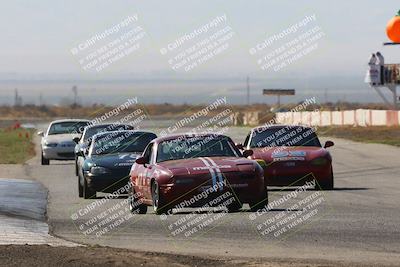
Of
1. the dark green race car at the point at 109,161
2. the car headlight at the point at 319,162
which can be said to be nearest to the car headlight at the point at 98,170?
the dark green race car at the point at 109,161

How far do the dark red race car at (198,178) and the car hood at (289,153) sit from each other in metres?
4.98

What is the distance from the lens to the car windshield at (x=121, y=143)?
2372 centimetres

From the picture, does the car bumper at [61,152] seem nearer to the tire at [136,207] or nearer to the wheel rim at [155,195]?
the tire at [136,207]

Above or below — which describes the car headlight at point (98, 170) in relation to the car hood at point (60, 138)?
above

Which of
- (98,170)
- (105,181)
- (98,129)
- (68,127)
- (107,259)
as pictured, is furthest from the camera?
(68,127)

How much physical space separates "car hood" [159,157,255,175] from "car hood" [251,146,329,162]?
19.0 ft

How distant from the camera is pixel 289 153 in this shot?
24.5 meters

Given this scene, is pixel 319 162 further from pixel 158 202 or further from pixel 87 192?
pixel 158 202

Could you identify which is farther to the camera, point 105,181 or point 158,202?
point 105,181

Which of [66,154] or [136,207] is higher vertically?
[136,207]

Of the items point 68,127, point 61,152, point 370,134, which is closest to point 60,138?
point 61,152

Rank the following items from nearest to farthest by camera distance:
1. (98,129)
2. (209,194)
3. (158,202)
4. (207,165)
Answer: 1. (209,194)
2. (207,165)
3. (158,202)
4. (98,129)

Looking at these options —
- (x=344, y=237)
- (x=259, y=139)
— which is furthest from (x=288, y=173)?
(x=344, y=237)

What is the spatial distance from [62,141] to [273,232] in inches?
920
